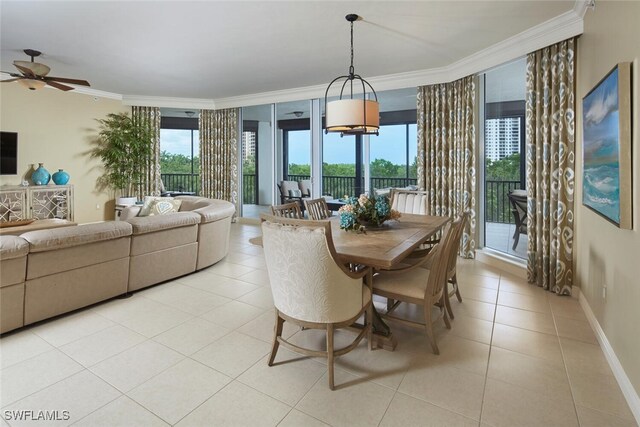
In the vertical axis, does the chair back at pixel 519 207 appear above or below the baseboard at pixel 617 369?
above

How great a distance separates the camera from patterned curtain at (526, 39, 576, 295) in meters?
3.43

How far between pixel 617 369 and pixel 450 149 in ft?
11.5

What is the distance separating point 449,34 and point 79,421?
15.0 feet

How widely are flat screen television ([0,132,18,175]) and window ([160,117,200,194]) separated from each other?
3490 mm

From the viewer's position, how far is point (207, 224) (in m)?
4.23

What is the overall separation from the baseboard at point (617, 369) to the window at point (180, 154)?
8.58 metres

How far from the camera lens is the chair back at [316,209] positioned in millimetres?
3658

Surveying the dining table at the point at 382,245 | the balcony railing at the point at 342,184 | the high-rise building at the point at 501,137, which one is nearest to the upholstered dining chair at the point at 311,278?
the dining table at the point at 382,245

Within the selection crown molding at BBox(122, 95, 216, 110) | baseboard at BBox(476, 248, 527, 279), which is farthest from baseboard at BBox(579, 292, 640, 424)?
crown molding at BBox(122, 95, 216, 110)

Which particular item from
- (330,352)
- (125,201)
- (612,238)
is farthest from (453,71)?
(125,201)

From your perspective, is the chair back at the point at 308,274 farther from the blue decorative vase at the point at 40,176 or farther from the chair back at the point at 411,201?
the blue decorative vase at the point at 40,176

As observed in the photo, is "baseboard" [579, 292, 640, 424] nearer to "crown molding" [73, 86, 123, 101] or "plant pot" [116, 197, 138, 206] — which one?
"plant pot" [116, 197, 138, 206]

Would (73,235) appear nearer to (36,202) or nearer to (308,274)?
(308,274)

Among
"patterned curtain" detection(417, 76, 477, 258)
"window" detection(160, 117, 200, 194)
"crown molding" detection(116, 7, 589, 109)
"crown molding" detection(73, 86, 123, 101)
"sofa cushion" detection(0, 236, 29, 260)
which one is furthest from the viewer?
"window" detection(160, 117, 200, 194)
